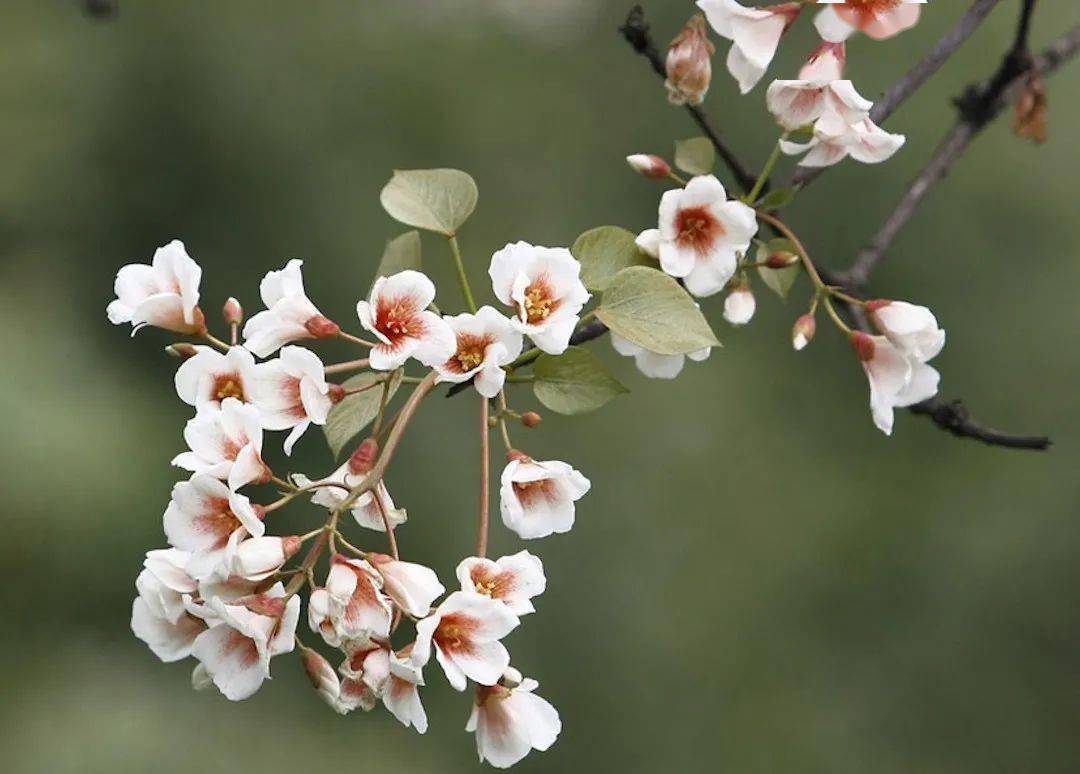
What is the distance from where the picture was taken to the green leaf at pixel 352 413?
88 centimetres

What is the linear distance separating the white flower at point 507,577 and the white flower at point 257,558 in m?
0.10

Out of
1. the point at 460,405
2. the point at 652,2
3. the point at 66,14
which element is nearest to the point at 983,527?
the point at 460,405

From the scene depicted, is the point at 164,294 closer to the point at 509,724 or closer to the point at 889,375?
the point at 509,724

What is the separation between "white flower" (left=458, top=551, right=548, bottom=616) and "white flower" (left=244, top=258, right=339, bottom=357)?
16cm

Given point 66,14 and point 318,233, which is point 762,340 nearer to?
point 318,233

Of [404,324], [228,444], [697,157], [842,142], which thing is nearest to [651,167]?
[697,157]

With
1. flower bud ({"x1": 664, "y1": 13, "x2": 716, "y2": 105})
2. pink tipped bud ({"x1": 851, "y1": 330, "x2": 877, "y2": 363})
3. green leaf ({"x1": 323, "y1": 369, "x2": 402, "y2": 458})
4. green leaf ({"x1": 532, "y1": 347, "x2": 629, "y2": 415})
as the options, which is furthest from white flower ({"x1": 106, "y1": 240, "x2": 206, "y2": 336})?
pink tipped bud ({"x1": 851, "y1": 330, "x2": 877, "y2": 363})

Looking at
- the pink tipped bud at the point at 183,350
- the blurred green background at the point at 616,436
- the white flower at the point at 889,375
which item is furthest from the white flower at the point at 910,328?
the blurred green background at the point at 616,436

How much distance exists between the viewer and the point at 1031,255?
569 centimetres

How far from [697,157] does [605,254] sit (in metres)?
0.10

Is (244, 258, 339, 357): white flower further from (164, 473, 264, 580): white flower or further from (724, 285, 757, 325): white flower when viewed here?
(724, 285, 757, 325): white flower

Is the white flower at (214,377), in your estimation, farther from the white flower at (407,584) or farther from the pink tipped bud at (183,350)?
the white flower at (407,584)

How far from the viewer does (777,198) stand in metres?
0.95

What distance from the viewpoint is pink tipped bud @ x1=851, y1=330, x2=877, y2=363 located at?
3.13 ft
